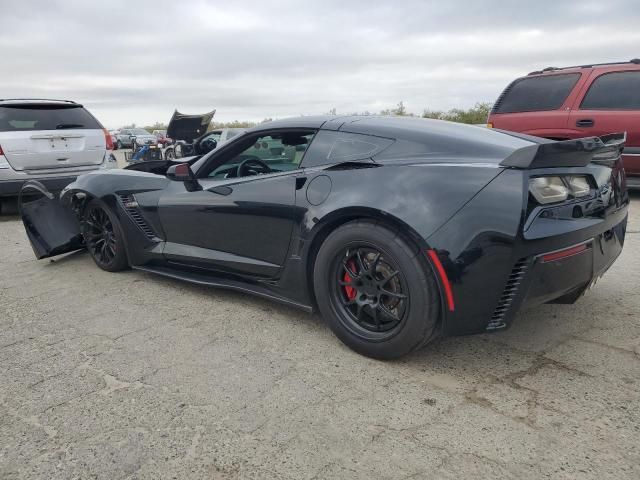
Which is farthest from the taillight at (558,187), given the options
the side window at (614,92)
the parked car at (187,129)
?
the parked car at (187,129)

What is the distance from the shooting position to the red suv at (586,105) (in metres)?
6.72

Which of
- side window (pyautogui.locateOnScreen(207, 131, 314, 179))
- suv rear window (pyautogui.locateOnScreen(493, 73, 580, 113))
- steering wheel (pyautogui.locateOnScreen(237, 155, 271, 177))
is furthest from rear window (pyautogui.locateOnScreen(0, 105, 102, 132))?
suv rear window (pyautogui.locateOnScreen(493, 73, 580, 113))

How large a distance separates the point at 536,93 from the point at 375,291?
5810 millimetres

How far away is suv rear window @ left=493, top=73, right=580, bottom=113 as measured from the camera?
7.05 m

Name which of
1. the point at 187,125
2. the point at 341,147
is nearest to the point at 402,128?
the point at 341,147

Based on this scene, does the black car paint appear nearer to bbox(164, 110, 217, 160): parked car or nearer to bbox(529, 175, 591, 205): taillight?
bbox(529, 175, 591, 205): taillight

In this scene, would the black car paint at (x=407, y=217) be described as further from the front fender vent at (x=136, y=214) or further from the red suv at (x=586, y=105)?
the red suv at (x=586, y=105)

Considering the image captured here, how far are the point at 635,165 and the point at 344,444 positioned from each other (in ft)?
21.1

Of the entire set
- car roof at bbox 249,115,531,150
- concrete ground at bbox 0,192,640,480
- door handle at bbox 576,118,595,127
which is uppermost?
car roof at bbox 249,115,531,150

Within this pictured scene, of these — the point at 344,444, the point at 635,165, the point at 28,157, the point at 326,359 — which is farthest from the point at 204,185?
the point at 635,165

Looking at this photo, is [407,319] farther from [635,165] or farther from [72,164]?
[72,164]

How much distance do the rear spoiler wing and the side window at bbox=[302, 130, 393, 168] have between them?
70cm

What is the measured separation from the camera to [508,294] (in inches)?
91.3

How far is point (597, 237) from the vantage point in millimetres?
2551
